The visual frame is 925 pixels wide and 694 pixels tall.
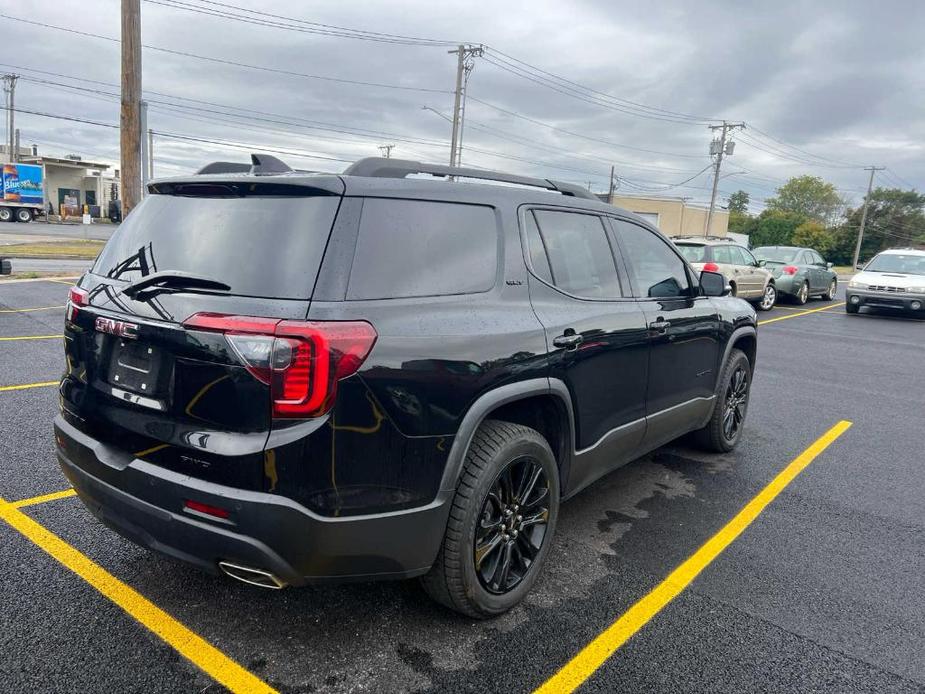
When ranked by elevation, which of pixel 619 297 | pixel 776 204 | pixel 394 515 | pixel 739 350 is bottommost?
pixel 394 515

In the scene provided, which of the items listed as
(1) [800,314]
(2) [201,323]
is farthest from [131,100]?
(1) [800,314]

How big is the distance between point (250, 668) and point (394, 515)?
0.80 m

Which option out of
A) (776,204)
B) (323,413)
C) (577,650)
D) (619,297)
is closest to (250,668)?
(323,413)

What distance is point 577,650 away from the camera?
266 cm

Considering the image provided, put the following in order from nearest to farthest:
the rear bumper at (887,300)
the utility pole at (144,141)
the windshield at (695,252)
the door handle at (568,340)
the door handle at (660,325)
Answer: the door handle at (568,340)
the door handle at (660,325)
the utility pole at (144,141)
the windshield at (695,252)
the rear bumper at (887,300)

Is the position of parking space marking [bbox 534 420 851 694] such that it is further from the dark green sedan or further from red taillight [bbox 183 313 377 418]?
the dark green sedan

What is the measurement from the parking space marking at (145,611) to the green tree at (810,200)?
114204 mm

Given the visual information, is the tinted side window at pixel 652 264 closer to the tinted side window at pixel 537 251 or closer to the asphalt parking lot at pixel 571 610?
the tinted side window at pixel 537 251

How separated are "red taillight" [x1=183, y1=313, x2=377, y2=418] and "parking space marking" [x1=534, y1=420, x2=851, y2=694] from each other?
133cm

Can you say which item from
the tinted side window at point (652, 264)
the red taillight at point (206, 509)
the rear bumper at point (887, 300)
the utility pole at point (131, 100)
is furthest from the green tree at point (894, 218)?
the red taillight at point (206, 509)

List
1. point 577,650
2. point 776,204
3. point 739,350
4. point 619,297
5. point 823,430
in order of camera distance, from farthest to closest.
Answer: point 776,204 < point 823,430 < point 739,350 < point 619,297 < point 577,650

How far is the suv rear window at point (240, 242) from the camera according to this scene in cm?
229

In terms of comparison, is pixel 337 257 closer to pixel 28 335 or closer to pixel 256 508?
pixel 256 508

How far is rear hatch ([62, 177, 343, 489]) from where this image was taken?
2.20 metres
